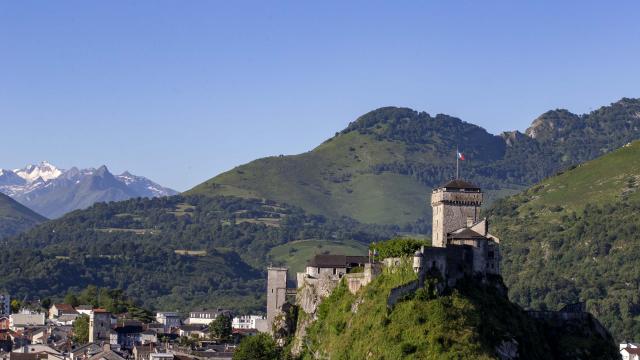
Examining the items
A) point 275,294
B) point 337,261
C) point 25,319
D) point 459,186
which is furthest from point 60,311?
point 459,186

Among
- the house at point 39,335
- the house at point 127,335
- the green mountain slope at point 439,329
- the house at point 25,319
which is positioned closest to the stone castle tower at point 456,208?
the green mountain slope at point 439,329

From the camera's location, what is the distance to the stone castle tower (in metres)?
104

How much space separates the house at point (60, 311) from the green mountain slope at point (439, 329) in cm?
7001

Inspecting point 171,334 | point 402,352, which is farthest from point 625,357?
point 402,352

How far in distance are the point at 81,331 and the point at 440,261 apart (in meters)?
62.9

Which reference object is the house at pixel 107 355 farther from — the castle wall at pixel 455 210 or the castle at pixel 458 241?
the castle wall at pixel 455 210

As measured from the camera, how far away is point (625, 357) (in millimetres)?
155750

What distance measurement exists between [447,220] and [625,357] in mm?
59098

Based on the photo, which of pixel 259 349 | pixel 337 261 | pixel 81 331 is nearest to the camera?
pixel 259 349

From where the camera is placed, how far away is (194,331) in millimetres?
165500

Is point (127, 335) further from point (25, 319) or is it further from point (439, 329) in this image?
point (439, 329)

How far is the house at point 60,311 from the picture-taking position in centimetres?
17138

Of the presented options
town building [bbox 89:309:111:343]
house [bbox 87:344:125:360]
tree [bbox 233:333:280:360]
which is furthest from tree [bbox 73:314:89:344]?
tree [bbox 233:333:280:360]

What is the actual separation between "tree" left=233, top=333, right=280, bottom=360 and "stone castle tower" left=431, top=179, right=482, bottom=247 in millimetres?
15007
